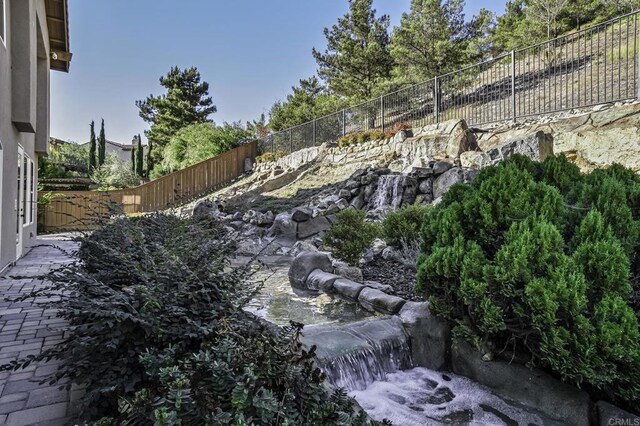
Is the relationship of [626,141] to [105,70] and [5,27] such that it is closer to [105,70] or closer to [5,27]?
[5,27]

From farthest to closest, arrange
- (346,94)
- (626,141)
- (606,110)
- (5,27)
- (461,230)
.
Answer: (346,94) → (606,110) → (626,141) → (5,27) → (461,230)

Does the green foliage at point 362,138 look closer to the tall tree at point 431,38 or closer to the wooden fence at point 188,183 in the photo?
the tall tree at point 431,38

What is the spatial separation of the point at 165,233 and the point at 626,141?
25.9ft

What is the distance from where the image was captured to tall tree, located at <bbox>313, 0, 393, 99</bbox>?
19.2m

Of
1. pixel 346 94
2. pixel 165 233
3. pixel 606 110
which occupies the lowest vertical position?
pixel 165 233

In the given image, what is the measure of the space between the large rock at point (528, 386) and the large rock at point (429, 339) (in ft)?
0.42

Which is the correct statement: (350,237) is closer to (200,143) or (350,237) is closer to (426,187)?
(426,187)

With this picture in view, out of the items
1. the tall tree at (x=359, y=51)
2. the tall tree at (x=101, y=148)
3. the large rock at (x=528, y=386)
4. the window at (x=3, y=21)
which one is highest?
the tall tree at (x=359, y=51)

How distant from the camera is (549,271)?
101 inches

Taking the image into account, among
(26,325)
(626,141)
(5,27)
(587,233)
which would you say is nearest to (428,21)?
(626,141)

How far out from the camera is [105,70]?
22938mm

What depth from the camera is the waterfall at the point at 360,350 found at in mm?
3018
